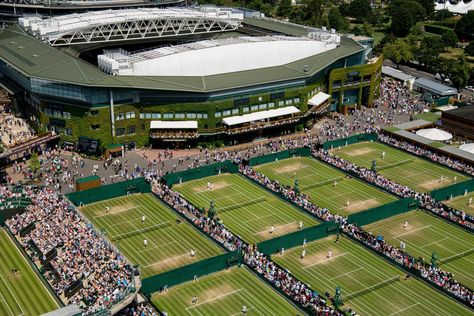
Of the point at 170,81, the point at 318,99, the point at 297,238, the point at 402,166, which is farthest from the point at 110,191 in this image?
the point at 402,166

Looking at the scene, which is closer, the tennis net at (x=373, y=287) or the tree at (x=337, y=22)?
the tennis net at (x=373, y=287)

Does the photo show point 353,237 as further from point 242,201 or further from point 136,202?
point 136,202

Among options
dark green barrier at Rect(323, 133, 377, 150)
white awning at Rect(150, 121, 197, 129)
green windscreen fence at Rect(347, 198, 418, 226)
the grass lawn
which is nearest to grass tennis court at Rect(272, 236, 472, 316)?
green windscreen fence at Rect(347, 198, 418, 226)

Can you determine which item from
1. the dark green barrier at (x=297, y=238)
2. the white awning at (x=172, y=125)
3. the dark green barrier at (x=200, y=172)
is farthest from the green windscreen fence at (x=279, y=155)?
the dark green barrier at (x=297, y=238)

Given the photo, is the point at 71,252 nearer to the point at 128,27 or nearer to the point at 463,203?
the point at 463,203

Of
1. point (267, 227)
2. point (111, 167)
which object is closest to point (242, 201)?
point (267, 227)

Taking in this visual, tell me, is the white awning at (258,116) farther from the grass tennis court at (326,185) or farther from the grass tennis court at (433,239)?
the grass tennis court at (433,239)
